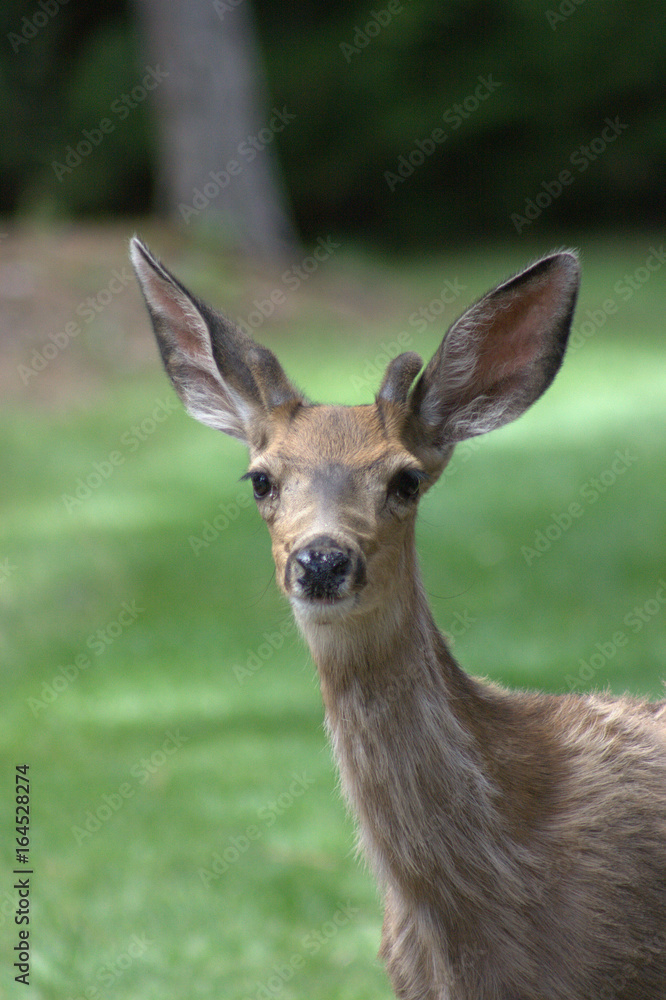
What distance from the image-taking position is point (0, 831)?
19.2 ft

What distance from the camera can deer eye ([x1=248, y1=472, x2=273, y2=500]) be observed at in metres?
3.99

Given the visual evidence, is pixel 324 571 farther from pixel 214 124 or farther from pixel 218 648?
pixel 214 124

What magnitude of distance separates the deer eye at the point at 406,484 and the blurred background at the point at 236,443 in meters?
1.89

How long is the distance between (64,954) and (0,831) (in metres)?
1.05

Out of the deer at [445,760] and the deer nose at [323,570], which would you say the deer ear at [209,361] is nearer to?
the deer at [445,760]

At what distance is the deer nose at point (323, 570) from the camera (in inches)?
138

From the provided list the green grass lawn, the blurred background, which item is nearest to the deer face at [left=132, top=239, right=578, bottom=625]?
the green grass lawn

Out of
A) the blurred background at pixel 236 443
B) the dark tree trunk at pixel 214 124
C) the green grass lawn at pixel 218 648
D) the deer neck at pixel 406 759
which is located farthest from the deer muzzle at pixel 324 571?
the dark tree trunk at pixel 214 124

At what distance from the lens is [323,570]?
350 centimetres

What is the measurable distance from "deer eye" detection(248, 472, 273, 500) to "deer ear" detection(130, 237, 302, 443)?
32cm

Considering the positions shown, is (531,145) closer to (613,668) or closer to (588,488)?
(588,488)

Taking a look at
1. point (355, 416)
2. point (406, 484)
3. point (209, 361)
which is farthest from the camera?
point (209, 361)

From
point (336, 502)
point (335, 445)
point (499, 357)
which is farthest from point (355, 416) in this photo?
point (499, 357)

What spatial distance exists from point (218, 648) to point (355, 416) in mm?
4090
